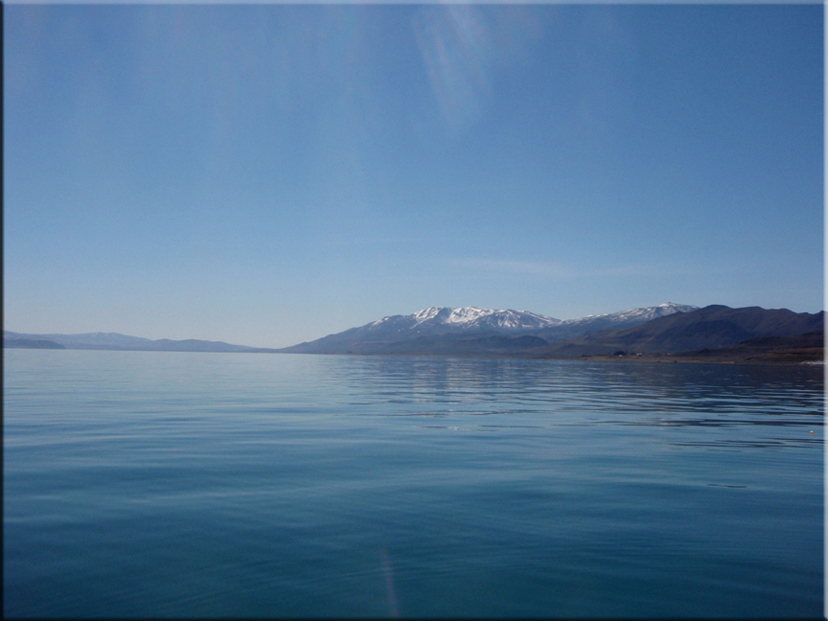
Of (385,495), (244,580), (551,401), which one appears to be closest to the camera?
(244,580)

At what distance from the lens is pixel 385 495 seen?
13.0 meters

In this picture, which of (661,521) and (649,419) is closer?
(661,521)

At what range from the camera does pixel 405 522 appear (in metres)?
11.0

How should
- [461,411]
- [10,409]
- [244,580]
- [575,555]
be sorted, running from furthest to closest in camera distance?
[461,411], [10,409], [575,555], [244,580]

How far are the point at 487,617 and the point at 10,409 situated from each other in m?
30.1

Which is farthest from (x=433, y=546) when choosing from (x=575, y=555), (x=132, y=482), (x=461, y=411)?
(x=461, y=411)

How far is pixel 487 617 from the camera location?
7.22 m

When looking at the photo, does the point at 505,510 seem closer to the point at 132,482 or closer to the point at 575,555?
the point at 575,555

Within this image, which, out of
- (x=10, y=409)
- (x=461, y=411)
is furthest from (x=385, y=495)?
(x=10, y=409)

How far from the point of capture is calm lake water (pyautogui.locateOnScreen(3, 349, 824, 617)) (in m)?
7.80

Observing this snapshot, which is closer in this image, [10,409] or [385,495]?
[385,495]

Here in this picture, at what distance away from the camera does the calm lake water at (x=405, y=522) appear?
7.80m

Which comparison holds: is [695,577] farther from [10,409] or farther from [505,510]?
[10,409]

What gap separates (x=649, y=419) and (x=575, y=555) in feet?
72.0
